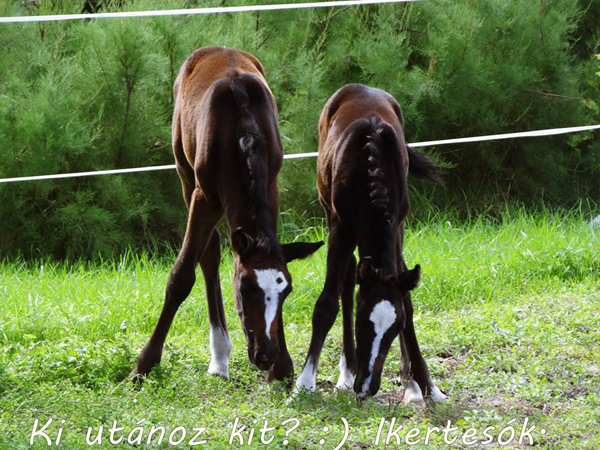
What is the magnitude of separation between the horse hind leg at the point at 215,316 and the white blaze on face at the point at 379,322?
145cm

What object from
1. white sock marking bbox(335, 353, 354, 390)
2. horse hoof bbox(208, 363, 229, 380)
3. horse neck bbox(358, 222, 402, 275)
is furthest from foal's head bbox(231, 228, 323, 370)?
horse hoof bbox(208, 363, 229, 380)

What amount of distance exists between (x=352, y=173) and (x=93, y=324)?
9.51 feet

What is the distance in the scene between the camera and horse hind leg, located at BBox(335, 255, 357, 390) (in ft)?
19.2

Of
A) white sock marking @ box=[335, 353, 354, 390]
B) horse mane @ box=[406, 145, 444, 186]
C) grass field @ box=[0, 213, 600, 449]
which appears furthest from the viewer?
horse mane @ box=[406, 145, 444, 186]

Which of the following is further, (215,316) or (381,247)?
(215,316)

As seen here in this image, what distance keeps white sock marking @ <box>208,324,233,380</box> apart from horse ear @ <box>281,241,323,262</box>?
4.00 feet

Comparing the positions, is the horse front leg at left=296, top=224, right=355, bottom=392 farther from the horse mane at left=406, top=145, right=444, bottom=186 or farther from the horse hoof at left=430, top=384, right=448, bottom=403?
the horse mane at left=406, top=145, right=444, bottom=186

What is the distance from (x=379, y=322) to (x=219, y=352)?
162 centimetres

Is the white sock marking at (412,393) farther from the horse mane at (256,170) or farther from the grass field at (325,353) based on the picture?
the horse mane at (256,170)

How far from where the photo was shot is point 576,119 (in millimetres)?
11523

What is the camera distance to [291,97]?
34.5 ft

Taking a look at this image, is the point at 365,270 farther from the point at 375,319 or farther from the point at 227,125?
the point at 227,125

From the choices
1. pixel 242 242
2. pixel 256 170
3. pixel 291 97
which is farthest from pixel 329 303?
pixel 291 97

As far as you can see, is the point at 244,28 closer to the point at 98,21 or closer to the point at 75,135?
the point at 98,21
